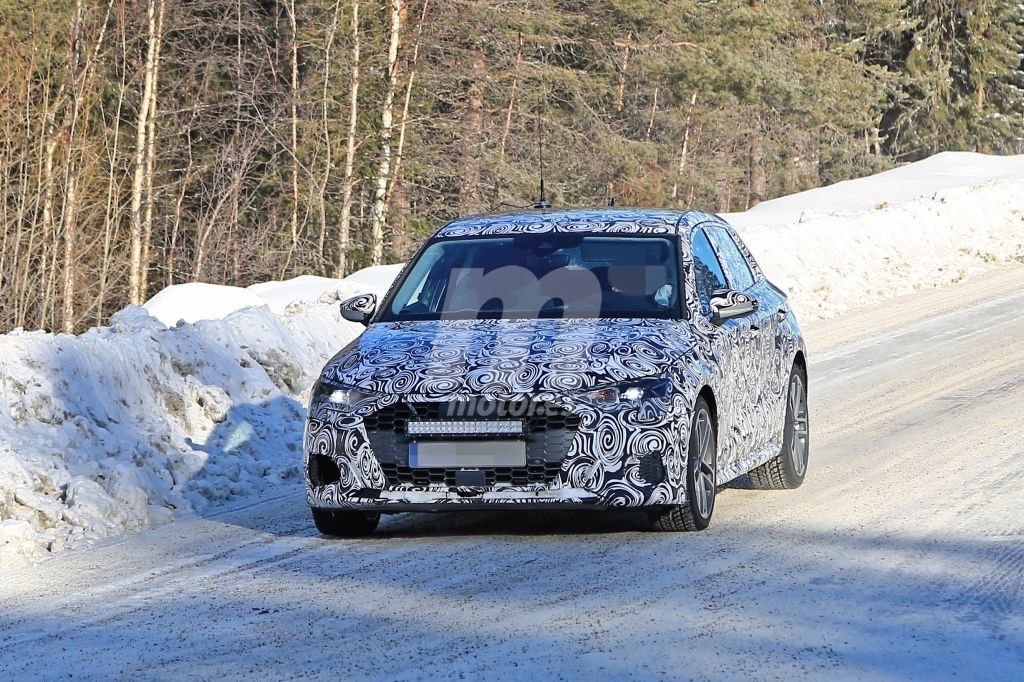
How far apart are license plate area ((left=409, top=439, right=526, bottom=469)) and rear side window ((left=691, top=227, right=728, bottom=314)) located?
5.44 feet

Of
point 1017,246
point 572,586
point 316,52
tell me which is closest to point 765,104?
point 316,52

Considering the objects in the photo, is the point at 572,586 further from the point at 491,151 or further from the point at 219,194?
the point at 491,151

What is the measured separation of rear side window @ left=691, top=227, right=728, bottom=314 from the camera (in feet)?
28.9

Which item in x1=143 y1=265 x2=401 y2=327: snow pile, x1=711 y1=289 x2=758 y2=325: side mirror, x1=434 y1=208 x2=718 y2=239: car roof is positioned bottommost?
x1=143 y1=265 x2=401 y2=327: snow pile

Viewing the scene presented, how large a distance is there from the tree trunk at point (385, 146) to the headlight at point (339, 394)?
25.1 metres

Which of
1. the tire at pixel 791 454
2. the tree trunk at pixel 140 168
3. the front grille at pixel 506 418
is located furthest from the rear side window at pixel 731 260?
the tree trunk at pixel 140 168

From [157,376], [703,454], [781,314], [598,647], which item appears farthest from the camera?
[157,376]

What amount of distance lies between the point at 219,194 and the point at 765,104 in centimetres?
2056

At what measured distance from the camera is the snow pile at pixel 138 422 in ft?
28.6

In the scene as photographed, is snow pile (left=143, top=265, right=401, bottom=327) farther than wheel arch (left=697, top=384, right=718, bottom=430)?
Yes

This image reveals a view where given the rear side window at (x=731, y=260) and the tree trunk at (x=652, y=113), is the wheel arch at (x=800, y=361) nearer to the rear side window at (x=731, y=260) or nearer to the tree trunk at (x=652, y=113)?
the rear side window at (x=731, y=260)

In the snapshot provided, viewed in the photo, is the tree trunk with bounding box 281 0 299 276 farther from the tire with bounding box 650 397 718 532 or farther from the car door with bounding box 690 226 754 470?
the tire with bounding box 650 397 718 532

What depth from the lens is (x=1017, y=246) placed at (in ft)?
84.6

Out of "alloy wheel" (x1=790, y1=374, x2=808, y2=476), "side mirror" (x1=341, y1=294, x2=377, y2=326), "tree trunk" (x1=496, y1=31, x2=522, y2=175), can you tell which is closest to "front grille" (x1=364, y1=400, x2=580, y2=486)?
"side mirror" (x1=341, y1=294, x2=377, y2=326)
